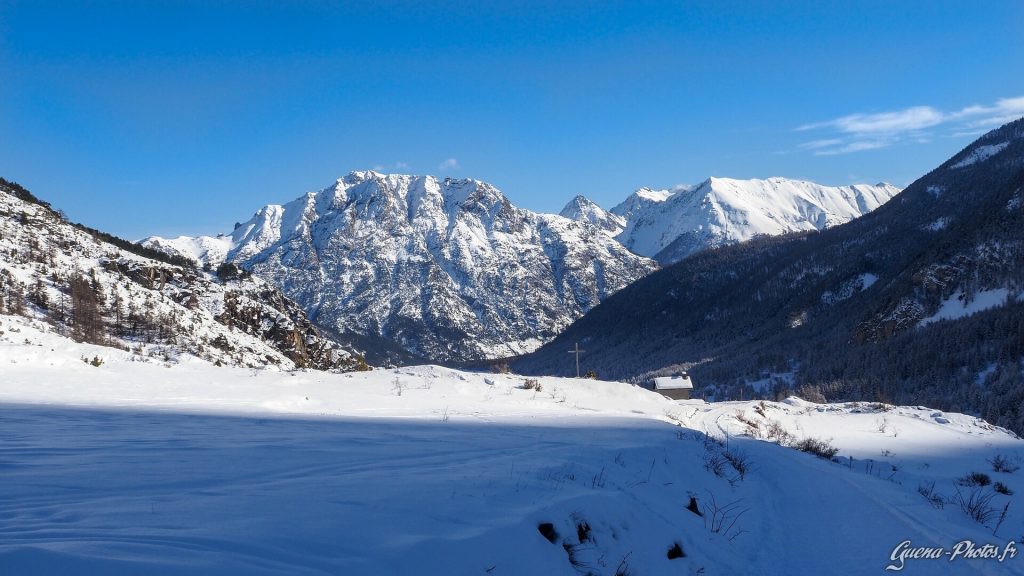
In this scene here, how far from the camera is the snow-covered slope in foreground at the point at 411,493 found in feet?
12.9

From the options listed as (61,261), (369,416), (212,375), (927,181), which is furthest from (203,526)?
(927,181)

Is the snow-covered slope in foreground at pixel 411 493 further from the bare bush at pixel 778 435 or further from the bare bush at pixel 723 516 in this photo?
the bare bush at pixel 778 435

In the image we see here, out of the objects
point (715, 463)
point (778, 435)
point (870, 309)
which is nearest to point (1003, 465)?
point (778, 435)

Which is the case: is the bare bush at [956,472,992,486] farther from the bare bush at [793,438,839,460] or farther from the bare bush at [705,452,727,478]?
the bare bush at [705,452,727,478]

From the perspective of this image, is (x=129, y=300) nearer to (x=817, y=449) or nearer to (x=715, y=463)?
(x=715, y=463)

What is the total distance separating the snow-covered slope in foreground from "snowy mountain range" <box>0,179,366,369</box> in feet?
41.8

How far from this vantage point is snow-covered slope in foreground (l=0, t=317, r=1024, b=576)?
3922 millimetres

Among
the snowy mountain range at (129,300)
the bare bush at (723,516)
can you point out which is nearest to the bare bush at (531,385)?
the bare bush at (723,516)

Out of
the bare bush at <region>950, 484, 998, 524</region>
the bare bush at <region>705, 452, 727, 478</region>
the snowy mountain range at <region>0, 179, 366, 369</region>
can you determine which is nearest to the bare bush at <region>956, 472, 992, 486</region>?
the bare bush at <region>950, 484, 998, 524</region>

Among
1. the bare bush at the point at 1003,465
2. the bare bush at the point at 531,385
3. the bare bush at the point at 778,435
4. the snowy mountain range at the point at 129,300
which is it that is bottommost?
the bare bush at the point at 1003,465

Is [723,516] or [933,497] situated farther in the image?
[933,497]

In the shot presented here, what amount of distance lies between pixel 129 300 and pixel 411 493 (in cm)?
3662

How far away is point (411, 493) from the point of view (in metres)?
5.56

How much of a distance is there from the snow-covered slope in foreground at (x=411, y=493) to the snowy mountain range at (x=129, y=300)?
1276cm
